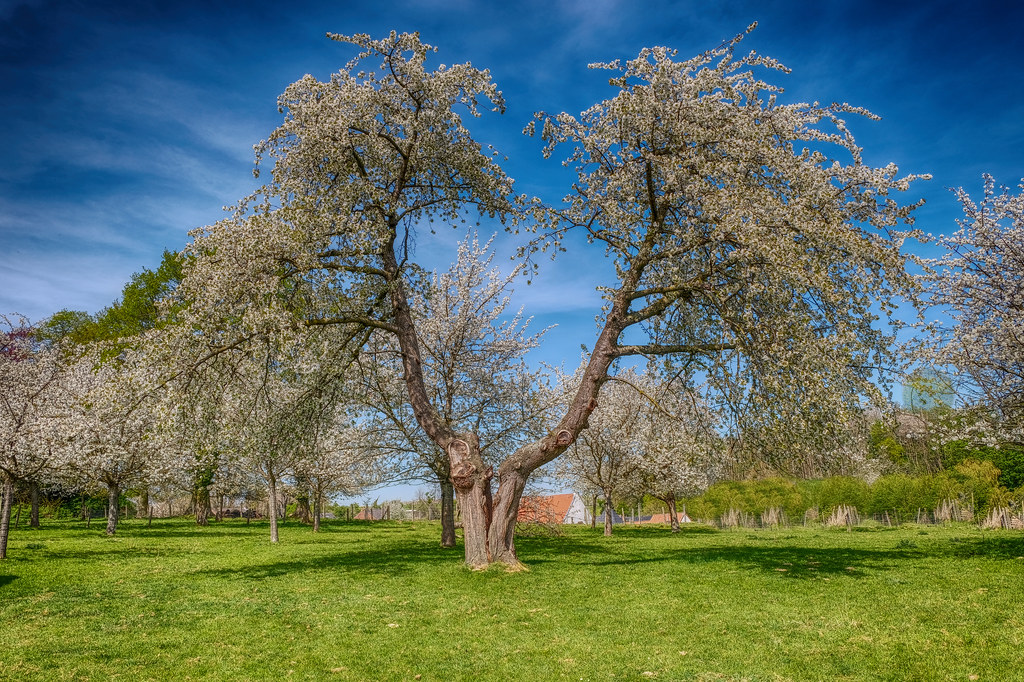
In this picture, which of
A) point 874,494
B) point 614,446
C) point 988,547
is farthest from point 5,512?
point 874,494

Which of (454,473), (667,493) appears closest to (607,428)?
(667,493)

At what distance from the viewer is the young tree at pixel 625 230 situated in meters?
11.8

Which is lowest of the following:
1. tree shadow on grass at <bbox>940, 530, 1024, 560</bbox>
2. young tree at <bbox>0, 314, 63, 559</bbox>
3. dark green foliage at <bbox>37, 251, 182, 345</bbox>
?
tree shadow on grass at <bbox>940, 530, 1024, 560</bbox>

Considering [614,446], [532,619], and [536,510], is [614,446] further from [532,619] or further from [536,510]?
[532,619]

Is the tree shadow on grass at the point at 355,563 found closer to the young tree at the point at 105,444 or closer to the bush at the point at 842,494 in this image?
the young tree at the point at 105,444

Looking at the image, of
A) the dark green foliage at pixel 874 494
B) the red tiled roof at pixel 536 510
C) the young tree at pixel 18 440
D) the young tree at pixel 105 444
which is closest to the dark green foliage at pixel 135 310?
the young tree at pixel 105 444

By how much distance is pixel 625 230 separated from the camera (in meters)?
14.4

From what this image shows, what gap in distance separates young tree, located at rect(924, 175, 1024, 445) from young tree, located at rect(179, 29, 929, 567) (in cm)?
277

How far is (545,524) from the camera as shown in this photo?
26.0m

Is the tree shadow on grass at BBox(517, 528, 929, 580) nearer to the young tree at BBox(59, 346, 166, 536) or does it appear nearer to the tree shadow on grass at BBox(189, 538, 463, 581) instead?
the tree shadow on grass at BBox(189, 538, 463, 581)

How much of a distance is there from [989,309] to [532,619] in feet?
42.0

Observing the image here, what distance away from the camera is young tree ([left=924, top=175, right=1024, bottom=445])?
43.7 feet

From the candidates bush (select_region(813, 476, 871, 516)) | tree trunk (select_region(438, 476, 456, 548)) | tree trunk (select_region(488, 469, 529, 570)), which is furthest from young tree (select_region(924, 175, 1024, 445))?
bush (select_region(813, 476, 871, 516))

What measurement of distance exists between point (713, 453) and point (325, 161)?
11.9 meters
